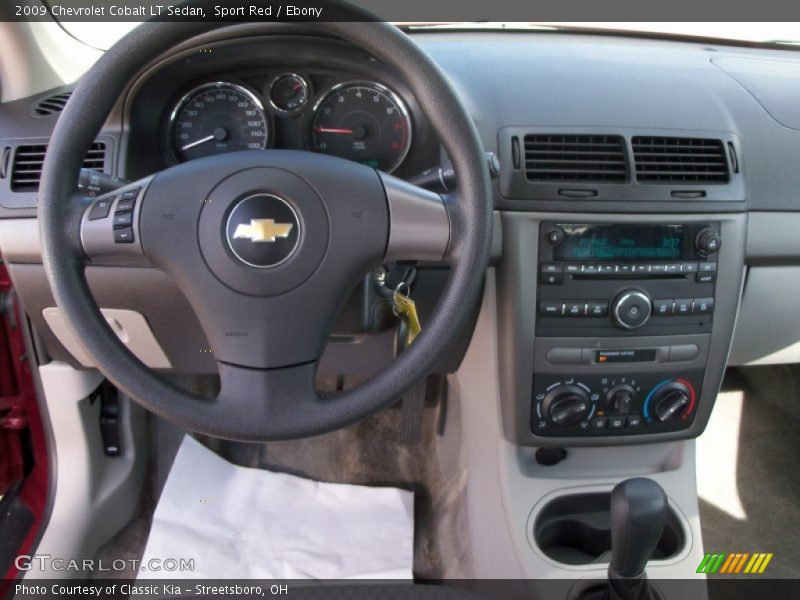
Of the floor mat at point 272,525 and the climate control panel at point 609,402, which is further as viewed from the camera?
the floor mat at point 272,525

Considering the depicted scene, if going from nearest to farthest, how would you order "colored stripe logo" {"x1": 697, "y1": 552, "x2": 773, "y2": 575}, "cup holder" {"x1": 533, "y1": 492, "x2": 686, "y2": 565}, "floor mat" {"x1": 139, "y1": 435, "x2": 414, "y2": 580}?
"cup holder" {"x1": 533, "y1": 492, "x2": 686, "y2": 565} → "floor mat" {"x1": 139, "y1": 435, "x2": 414, "y2": 580} → "colored stripe logo" {"x1": 697, "y1": 552, "x2": 773, "y2": 575}

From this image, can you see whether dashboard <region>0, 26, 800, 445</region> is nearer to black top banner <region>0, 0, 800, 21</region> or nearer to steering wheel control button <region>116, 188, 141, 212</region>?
black top banner <region>0, 0, 800, 21</region>

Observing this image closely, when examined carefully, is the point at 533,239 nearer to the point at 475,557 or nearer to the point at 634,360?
the point at 634,360

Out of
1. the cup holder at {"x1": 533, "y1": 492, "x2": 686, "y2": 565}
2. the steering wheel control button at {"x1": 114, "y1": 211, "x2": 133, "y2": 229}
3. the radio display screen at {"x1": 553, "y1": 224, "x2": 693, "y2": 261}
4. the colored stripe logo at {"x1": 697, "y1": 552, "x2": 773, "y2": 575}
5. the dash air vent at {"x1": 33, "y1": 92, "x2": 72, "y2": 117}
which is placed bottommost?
the colored stripe logo at {"x1": 697, "y1": 552, "x2": 773, "y2": 575}

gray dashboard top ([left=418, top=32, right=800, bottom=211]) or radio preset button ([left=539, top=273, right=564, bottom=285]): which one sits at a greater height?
gray dashboard top ([left=418, top=32, right=800, bottom=211])

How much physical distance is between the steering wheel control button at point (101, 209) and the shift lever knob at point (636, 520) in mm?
836

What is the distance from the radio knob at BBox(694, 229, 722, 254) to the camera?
3.92 feet

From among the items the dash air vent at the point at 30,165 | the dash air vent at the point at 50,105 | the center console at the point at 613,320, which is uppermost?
the dash air vent at the point at 50,105

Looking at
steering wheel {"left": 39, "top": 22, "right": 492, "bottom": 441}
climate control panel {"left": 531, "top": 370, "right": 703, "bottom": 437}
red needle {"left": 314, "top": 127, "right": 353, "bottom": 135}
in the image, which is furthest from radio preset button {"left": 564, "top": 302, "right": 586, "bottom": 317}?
red needle {"left": 314, "top": 127, "right": 353, "bottom": 135}

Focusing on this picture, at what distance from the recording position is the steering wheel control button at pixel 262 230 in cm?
88

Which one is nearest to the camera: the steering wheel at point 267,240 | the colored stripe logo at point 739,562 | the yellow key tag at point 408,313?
the steering wheel at point 267,240

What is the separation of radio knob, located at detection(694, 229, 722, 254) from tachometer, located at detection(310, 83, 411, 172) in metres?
0.56

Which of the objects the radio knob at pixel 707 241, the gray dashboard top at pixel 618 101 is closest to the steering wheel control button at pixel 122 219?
the gray dashboard top at pixel 618 101

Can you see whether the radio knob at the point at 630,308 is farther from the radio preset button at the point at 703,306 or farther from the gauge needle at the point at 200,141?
the gauge needle at the point at 200,141
